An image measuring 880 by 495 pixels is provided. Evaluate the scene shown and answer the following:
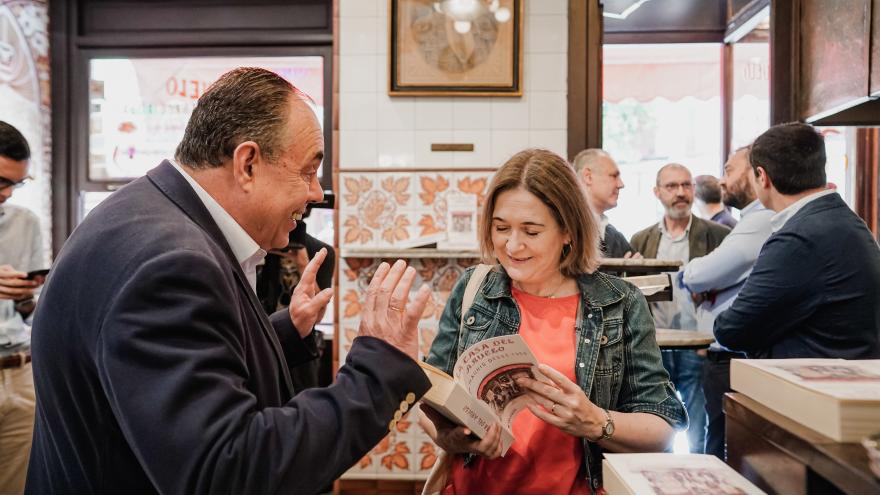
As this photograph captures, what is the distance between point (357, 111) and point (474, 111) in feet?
2.16

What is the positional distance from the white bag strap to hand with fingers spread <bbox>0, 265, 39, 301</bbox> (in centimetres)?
159

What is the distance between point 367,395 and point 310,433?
0.34 feet

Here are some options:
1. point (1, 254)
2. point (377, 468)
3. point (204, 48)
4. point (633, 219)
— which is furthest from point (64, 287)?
point (633, 219)

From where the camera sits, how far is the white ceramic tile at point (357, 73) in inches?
149

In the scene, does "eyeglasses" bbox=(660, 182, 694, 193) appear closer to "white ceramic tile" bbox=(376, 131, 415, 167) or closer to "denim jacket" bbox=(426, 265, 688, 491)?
"white ceramic tile" bbox=(376, 131, 415, 167)

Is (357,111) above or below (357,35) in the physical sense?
below

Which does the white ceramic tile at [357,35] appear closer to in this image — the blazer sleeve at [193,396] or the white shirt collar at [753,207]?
the white shirt collar at [753,207]

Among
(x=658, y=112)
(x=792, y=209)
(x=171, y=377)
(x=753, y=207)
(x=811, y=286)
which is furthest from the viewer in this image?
(x=658, y=112)

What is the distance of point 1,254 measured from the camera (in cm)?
269

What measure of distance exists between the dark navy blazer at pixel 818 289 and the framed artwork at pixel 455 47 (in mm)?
1812

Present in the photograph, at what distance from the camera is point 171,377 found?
841 mm

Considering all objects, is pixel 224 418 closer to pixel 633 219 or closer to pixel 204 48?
pixel 204 48

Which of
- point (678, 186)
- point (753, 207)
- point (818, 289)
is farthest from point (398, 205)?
point (818, 289)

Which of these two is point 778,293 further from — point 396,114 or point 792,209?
point 396,114
